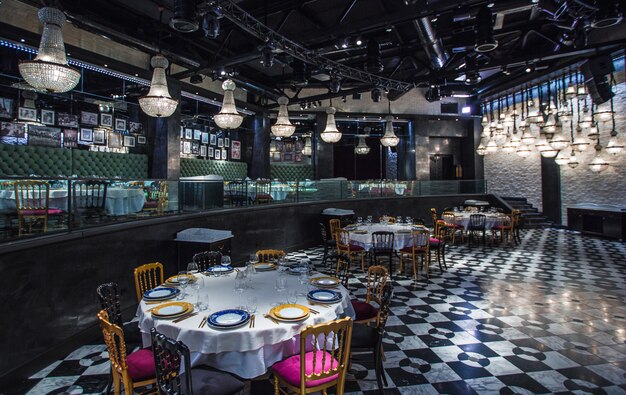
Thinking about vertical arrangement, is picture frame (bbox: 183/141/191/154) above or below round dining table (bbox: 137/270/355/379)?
above

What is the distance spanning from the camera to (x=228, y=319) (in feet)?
7.57

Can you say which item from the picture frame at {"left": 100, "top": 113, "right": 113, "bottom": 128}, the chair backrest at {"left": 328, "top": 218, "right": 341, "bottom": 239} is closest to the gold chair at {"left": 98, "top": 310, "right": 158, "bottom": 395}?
the chair backrest at {"left": 328, "top": 218, "right": 341, "bottom": 239}

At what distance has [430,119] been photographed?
54.1ft

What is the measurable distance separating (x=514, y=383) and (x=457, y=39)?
703cm

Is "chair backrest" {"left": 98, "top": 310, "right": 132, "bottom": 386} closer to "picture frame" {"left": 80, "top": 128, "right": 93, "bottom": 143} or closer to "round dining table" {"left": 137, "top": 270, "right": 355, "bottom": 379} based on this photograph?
"round dining table" {"left": 137, "top": 270, "right": 355, "bottom": 379}

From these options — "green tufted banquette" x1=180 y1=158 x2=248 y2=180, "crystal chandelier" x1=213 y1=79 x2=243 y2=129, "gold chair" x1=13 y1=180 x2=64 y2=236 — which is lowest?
"gold chair" x1=13 y1=180 x2=64 y2=236

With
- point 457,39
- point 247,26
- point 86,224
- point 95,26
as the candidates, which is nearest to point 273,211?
point 247,26

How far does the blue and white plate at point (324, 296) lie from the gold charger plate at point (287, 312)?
0.62 feet

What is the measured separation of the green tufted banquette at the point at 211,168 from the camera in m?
12.0

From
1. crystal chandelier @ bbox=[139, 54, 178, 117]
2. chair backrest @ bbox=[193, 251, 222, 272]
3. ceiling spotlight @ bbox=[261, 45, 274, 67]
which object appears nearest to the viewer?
chair backrest @ bbox=[193, 251, 222, 272]

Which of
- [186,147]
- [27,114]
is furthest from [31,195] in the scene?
[186,147]

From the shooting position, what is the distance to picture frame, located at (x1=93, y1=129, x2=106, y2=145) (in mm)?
9312

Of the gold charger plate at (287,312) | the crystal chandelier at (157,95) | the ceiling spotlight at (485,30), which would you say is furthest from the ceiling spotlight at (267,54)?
the gold charger plate at (287,312)

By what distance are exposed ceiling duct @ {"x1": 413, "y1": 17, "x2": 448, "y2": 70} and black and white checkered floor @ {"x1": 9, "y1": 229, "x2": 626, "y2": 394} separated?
5344mm
